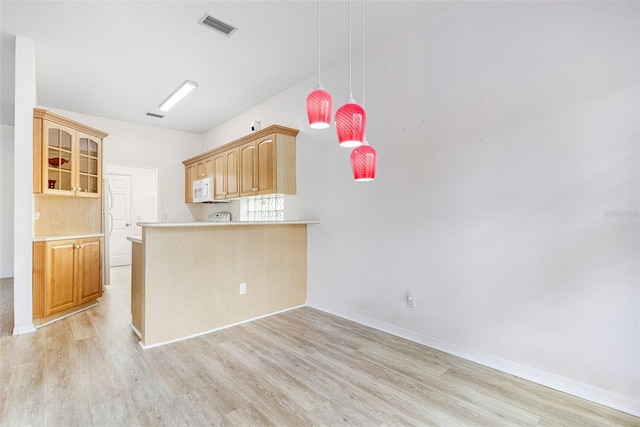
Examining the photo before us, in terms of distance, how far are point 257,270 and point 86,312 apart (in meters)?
2.10

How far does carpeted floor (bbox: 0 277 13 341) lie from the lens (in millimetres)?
2801

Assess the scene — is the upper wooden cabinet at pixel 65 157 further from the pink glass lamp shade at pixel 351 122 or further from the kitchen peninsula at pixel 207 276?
the pink glass lamp shade at pixel 351 122

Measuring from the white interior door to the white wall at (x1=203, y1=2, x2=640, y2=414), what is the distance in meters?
5.92

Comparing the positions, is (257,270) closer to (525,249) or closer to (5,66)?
(525,249)

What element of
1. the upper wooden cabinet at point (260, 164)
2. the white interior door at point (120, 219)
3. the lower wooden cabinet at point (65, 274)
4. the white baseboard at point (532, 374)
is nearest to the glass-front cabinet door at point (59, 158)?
the lower wooden cabinet at point (65, 274)

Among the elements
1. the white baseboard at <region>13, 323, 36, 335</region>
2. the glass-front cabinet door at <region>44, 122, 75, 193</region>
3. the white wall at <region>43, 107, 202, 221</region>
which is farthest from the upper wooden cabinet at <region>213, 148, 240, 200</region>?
the white baseboard at <region>13, 323, 36, 335</region>

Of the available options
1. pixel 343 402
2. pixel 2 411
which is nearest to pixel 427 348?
pixel 343 402

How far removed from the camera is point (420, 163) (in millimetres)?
2598

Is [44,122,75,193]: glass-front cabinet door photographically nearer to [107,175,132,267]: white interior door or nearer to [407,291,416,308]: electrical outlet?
[107,175,132,267]: white interior door

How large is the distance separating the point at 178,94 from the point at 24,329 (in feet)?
10.4

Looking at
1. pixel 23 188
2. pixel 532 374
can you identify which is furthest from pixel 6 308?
pixel 532 374

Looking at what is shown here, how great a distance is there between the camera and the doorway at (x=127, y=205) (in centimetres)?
655

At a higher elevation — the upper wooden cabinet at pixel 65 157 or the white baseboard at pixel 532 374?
the upper wooden cabinet at pixel 65 157

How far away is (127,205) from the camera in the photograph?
671 cm
